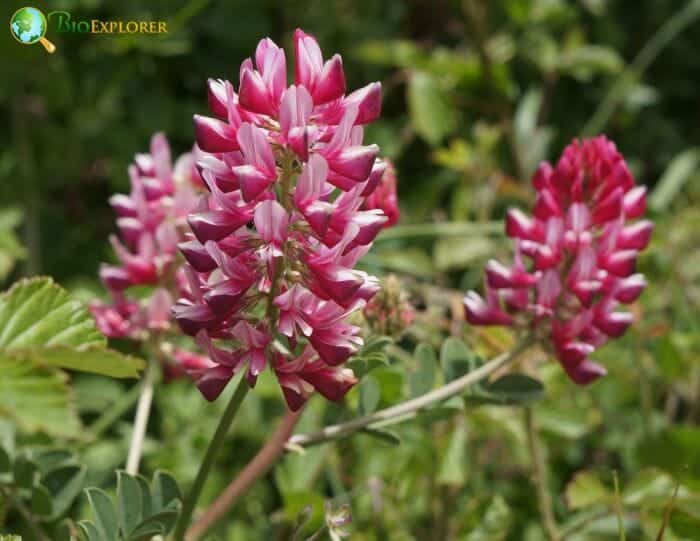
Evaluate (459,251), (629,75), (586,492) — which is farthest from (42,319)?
(629,75)

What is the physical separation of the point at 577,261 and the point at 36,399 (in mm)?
654

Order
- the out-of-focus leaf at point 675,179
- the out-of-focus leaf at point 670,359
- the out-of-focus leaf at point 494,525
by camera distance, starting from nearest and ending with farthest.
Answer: the out-of-focus leaf at point 494,525, the out-of-focus leaf at point 670,359, the out-of-focus leaf at point 675,179

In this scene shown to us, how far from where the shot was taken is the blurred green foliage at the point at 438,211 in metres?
1.66

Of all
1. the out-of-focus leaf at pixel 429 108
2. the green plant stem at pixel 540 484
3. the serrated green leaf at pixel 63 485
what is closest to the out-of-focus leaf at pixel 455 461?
the green plant stem at pixel 540 484

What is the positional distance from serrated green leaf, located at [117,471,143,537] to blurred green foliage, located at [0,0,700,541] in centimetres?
28

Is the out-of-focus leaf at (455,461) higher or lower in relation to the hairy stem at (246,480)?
lower

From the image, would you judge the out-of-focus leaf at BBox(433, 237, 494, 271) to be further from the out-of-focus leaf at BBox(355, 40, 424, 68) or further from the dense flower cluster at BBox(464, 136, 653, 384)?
the dense flower cluster at BBox(464, 136, 653, 384)

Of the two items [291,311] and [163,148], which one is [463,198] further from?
[291,311]

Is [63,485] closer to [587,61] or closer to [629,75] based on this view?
[587,61]

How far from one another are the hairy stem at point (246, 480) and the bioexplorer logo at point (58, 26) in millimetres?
792

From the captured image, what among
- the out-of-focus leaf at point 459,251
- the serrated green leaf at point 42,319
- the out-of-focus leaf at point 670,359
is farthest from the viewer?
the out-of-focus leaf at point 459,251

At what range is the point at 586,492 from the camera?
4.99 ft

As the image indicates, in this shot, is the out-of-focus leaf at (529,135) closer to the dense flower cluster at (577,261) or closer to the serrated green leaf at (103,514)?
the dense flower cluster at (577,261)

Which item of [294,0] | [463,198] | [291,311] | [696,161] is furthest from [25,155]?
[696,161]
